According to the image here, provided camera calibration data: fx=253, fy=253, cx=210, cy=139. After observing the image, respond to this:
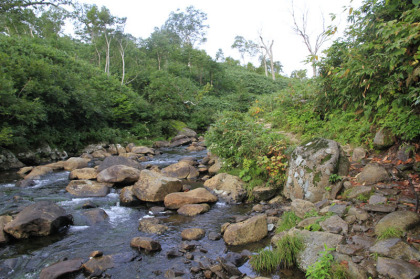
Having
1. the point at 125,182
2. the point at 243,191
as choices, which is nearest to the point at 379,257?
the point at 243,191

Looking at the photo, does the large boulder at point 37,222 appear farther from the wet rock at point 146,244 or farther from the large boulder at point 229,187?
the large boulder at point 229,187

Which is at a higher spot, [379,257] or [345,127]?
[345,127]

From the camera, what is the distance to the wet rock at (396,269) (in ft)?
9.21

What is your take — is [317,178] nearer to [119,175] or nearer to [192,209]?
[192,209]

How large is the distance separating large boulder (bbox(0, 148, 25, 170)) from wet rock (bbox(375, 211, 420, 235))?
14.3m

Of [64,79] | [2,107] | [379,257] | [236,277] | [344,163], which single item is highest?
[64,79]

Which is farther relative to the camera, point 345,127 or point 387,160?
point 345,127

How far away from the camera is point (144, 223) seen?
5961 millimetres

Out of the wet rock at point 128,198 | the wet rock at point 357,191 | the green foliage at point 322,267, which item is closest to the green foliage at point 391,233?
the green foliage at point 322,267

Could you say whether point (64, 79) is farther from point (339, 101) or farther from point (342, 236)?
point (342, 236)

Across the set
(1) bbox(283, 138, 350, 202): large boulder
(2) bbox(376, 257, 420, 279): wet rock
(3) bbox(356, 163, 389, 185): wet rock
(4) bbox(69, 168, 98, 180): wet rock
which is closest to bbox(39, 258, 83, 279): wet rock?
(2) bbox(376, 257, 420, 279): wet rock

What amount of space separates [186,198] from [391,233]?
493 cm

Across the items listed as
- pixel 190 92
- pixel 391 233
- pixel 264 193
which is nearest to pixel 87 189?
pixel 264 193

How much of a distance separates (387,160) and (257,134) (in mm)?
3772
